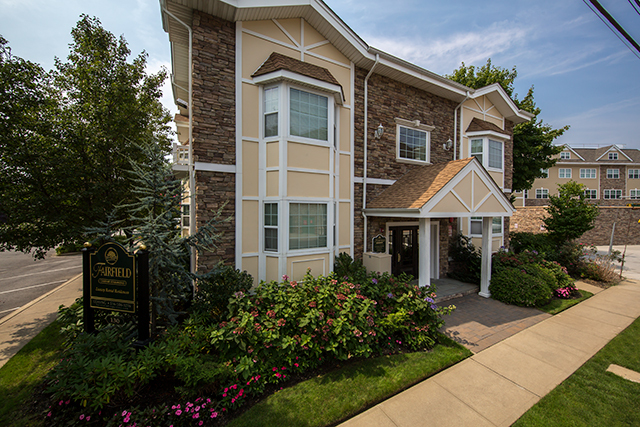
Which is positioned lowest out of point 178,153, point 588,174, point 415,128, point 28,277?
point 28,277

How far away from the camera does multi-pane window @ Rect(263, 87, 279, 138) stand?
277 inches

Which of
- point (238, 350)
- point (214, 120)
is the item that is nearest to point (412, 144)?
point (214, 120)

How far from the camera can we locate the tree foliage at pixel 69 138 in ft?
21.9

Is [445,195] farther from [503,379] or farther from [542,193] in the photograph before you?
[542,193]

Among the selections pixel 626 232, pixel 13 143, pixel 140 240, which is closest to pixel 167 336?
pixel 140 240

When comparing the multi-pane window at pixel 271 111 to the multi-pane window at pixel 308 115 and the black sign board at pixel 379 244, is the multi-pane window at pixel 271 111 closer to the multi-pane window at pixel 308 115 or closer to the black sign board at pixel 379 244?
the multi-pane window at pixel 308 115

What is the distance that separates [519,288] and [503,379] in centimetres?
484

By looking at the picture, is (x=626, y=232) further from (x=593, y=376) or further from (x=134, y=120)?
(x=134, y=120)

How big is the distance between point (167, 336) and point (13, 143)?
6.79m

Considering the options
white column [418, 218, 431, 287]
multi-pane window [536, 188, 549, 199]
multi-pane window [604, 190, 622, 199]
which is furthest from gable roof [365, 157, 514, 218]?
multi-pane window [604, 190, 622, 199]

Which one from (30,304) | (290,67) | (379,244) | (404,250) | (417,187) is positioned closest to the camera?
(290,67)

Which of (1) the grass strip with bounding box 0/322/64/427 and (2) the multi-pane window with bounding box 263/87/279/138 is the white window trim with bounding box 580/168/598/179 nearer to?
(2) the multi-pane window with bounding box 263/87/279/138

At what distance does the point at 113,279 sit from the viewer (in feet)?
14.6

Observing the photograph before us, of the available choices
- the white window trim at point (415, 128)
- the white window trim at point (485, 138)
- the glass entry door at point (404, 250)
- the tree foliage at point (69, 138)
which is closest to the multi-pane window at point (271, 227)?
the tree foliage at point (69, 138)
